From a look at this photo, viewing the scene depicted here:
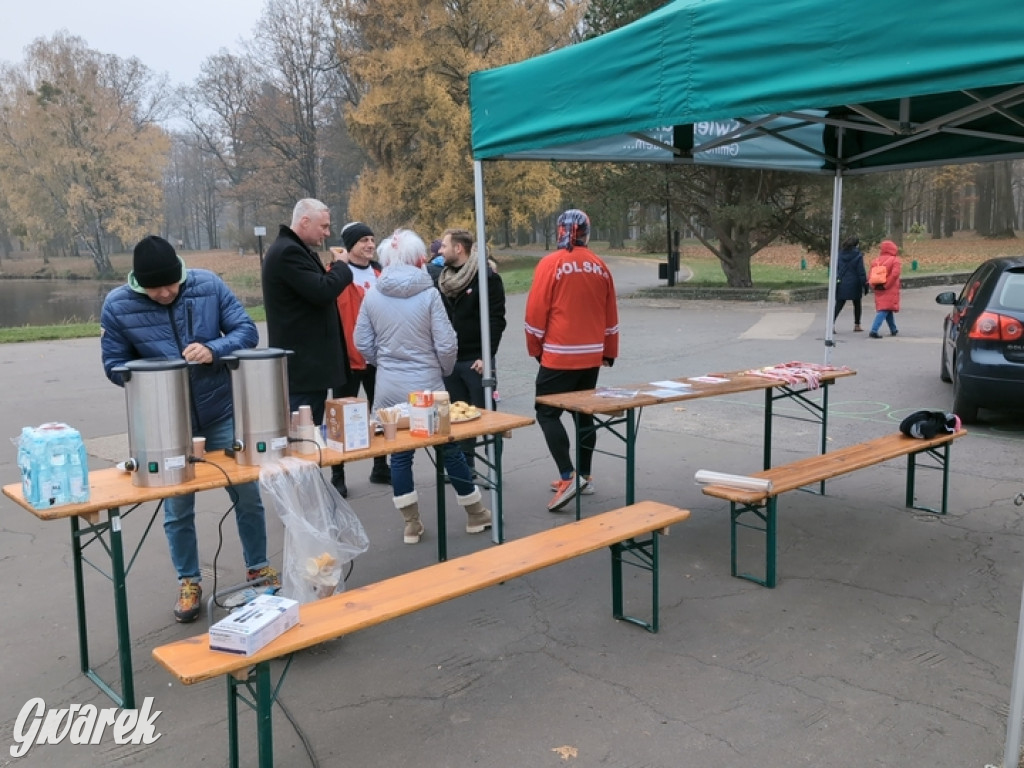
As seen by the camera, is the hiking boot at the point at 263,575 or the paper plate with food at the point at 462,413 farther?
the paper plate with food at the point at 462,413

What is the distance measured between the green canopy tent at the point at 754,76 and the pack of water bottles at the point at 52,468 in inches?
99.5

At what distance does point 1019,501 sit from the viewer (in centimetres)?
329

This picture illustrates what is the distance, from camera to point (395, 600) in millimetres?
2783

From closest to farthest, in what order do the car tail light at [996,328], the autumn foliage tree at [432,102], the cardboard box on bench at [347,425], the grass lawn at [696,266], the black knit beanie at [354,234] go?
the cardboard box on bench at [347,425] < the black knit beanie at [354,234] < the car tail light at [996,328] < the grass lawn at [696,266] < the autumn foliage tree at [432,102]

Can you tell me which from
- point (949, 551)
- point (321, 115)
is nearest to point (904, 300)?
point (949, 551)

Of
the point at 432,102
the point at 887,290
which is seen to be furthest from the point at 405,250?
the point at 432,102

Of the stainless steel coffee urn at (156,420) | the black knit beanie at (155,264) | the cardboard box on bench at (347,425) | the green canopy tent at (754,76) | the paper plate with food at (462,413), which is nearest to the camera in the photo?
the green canopy tent at (754,76)

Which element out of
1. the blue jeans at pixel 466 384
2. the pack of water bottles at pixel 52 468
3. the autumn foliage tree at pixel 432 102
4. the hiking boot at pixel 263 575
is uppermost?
the autumn foliage tree at pixel 432 102

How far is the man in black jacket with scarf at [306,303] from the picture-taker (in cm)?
427

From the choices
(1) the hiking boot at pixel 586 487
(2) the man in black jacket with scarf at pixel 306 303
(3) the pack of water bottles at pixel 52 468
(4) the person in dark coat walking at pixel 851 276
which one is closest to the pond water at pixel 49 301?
(4) the person in dark coat walking at pixel 851 276

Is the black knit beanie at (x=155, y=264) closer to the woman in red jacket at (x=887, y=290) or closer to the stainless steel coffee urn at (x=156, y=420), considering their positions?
the stainless steel coffee urn at (x=156, y=420)

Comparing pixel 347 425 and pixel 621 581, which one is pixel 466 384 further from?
pixel 621 581

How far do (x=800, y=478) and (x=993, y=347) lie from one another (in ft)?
12.8

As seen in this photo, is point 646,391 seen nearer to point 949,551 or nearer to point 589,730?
point 949,551
